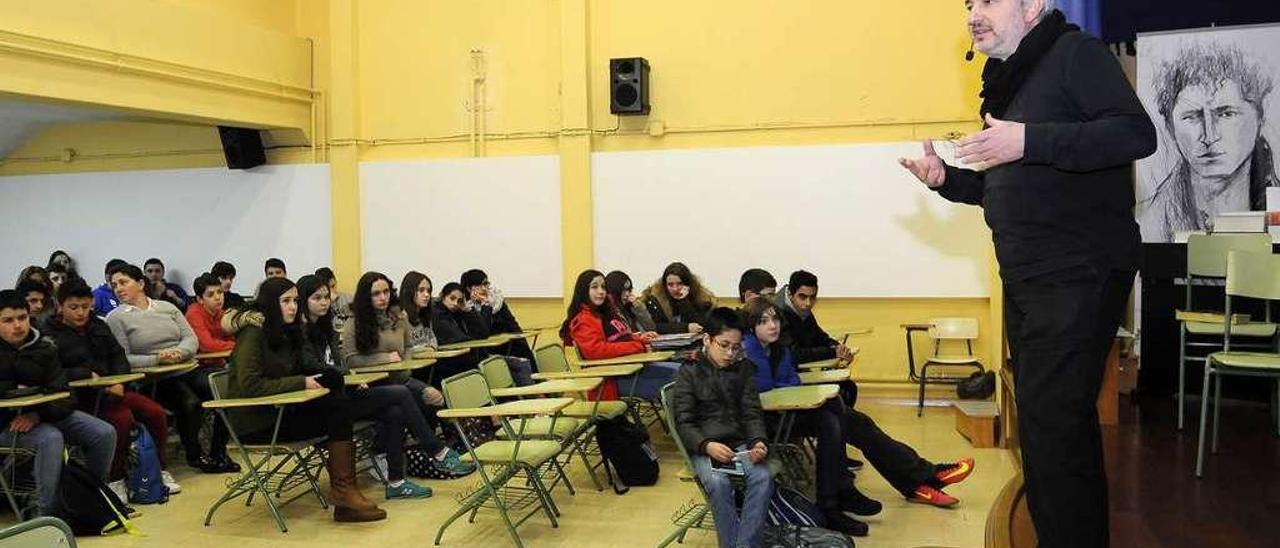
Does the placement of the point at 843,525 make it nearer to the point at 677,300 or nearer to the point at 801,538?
the point at 801,538

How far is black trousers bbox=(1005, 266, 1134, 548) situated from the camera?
1609mm

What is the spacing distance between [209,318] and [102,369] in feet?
4.11

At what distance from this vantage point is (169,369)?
5387 millimetres

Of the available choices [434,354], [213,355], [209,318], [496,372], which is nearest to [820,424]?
[496,372]

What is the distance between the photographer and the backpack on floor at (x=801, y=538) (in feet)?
12.6

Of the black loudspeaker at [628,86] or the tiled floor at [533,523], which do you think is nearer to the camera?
the tiled floor at [533,523]

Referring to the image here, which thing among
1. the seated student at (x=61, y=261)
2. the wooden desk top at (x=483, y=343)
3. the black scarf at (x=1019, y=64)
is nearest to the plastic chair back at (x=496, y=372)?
the wooden desk top at (x=483, y=343)

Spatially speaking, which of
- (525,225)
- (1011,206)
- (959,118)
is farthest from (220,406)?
(959,118)

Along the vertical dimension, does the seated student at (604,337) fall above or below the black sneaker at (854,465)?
above

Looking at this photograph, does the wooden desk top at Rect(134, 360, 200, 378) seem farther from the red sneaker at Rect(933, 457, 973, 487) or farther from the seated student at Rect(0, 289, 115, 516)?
the red sneaker at Rect(933, 457, 973, 487)

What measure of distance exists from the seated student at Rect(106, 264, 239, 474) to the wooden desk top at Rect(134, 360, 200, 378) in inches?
3.4

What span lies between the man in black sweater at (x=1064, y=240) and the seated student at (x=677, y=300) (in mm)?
5487

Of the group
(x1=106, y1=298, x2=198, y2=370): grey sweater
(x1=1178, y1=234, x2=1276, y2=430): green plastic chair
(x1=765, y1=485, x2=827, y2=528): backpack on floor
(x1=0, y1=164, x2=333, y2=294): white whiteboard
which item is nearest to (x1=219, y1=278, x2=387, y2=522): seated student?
(x1=106, y1=298, x2=198, y2=370): grey sweater

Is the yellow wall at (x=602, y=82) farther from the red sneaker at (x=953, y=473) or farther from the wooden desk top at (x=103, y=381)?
the wooden desk top at (x=103, y=381)
